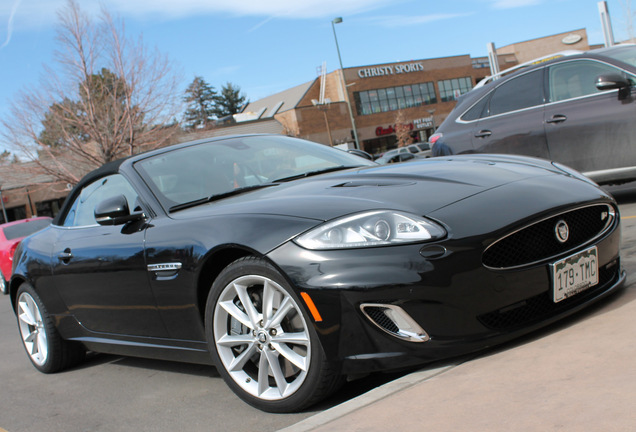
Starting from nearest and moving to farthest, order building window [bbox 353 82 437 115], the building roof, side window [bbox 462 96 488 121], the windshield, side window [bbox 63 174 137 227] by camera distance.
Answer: the windshield → side window [bbox 63 174 137 227] → side window [bbox 462 96 488 121] → the building roof → building window [bbox 353 82 437 115]

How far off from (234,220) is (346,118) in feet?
205

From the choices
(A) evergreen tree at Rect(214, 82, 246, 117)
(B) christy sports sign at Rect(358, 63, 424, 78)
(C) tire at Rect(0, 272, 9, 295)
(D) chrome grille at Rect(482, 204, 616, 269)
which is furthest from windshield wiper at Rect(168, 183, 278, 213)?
(A) evergreen tree at Rect(214, 82, 246, 117)

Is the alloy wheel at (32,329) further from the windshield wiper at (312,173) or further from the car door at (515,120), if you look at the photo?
the car door at (515,120)

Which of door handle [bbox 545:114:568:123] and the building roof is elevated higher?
the building roof

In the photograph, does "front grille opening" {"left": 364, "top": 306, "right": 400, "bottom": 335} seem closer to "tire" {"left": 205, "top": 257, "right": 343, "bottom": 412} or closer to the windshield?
"tire" {"left": 205, "top": 257, "right": 343, "bottom": 412}

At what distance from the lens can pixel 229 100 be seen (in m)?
103

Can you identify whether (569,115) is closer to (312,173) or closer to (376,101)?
(312,173)

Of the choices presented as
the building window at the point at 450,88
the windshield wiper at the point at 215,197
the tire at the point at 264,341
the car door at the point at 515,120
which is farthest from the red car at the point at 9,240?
the building window at the point at 450,88

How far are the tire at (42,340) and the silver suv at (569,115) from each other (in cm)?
487

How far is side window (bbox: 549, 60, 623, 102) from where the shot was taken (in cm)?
663

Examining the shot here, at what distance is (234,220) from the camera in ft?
10.0

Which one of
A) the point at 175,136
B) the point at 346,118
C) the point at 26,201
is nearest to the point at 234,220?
the point at 175,136

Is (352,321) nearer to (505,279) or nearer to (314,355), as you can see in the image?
(314,355)

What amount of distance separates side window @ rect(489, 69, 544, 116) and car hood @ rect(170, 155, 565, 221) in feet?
11.9
